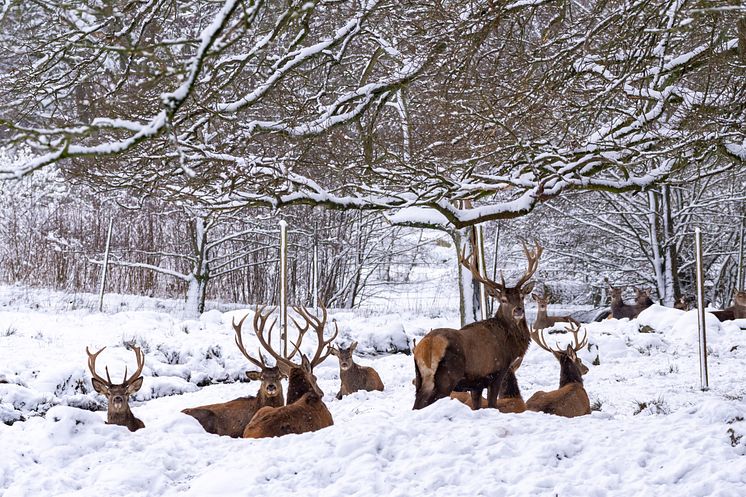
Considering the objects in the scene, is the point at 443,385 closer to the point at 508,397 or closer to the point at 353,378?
the point at 508,397

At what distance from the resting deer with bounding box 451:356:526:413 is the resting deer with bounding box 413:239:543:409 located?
0.72ft

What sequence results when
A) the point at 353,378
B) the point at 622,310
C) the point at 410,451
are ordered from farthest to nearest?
the point at 622,310 → the point at 353,378 → the point at 410,451

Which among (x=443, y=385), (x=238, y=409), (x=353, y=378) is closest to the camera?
(x=443, y=385)

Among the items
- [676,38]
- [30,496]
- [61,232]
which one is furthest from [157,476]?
[61,232]

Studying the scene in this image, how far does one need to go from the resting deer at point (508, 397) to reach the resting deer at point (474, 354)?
220 millimetres

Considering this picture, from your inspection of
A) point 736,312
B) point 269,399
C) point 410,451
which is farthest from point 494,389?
point 736,312

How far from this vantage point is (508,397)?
23.1ft

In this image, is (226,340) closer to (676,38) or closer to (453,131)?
(453,131)

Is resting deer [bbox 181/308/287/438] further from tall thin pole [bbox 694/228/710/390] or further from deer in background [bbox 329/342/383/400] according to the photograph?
tall thin pole [bbox 694/228/710/390]

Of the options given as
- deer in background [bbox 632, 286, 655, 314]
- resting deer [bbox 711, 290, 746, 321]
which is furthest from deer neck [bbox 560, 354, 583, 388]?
deer in background [bbox 632, 286, 655, 314]

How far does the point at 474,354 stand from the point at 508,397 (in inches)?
40.0

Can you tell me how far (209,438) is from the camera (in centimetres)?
580

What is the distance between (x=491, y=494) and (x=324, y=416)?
239 cm

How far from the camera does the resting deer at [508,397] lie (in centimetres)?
677
